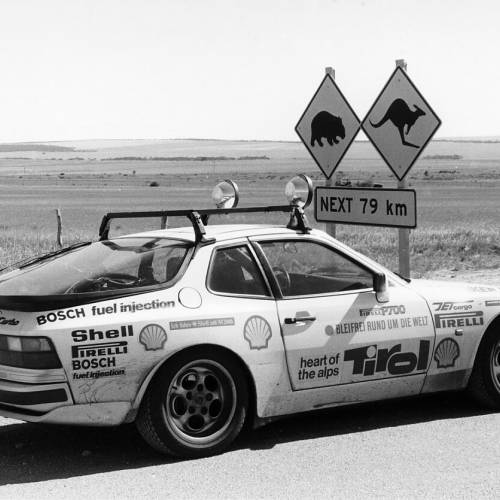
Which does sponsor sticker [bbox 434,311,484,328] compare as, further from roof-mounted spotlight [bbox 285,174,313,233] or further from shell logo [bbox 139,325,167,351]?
shell logo [bbox 139,325,167,351]

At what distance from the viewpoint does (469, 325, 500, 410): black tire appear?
21.4 feet

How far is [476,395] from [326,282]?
1.36 m

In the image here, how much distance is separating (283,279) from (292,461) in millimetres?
1161

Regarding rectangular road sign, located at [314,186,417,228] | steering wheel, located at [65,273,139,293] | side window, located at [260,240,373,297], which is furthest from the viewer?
rectangular road sign, located at [314,186,417,228]

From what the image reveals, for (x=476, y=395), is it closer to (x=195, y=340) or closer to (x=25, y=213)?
(x=195, y=340)

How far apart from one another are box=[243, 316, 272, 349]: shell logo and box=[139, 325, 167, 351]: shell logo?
532 mm

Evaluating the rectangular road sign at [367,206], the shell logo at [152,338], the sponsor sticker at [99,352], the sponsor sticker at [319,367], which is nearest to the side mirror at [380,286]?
the sponsor sticker at [319,367]

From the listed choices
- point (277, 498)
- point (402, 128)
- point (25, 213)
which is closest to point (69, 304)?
point (277, 498)

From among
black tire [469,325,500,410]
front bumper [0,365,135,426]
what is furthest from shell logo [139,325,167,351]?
black tire [469,325,500,410]

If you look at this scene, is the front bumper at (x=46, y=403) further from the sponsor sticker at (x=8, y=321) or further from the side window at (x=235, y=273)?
the side window at (x=235, y=273)

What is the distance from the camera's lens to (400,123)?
32.4ft

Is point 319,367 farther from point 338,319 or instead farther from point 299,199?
point 299,199

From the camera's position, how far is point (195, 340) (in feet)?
17.6

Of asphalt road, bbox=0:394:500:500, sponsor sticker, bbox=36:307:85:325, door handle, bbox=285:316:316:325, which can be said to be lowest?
asphalt road, bbox=0:394:500:500
